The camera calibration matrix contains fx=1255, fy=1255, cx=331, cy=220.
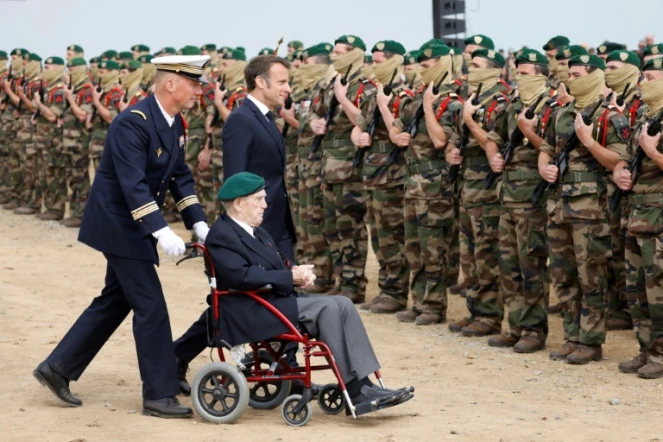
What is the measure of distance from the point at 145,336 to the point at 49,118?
10191mm

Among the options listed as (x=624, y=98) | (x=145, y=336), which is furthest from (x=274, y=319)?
(x=624, y=98)

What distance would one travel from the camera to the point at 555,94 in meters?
9.45

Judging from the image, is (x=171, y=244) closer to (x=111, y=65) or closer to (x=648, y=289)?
(x=648, y=289)

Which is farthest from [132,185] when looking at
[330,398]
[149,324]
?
[330,398]

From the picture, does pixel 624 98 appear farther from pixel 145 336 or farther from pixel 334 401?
pixel 145 336

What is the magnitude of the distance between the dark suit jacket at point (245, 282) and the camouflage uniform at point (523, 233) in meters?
2.67

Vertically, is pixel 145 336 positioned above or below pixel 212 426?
above

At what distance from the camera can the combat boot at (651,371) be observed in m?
8.20

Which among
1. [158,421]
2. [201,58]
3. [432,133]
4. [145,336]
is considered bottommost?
[158,421]

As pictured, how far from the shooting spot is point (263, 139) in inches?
298

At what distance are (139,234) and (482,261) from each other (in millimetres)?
3427

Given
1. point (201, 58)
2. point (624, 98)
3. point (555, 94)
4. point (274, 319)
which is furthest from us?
point (555, 94)

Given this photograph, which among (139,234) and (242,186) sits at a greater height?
(242,186)

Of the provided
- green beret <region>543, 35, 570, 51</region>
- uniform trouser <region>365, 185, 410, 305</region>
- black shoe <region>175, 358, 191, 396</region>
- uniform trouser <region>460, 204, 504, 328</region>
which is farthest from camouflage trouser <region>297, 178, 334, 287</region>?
black shoe <region>175, 358, 191, 396</region>
